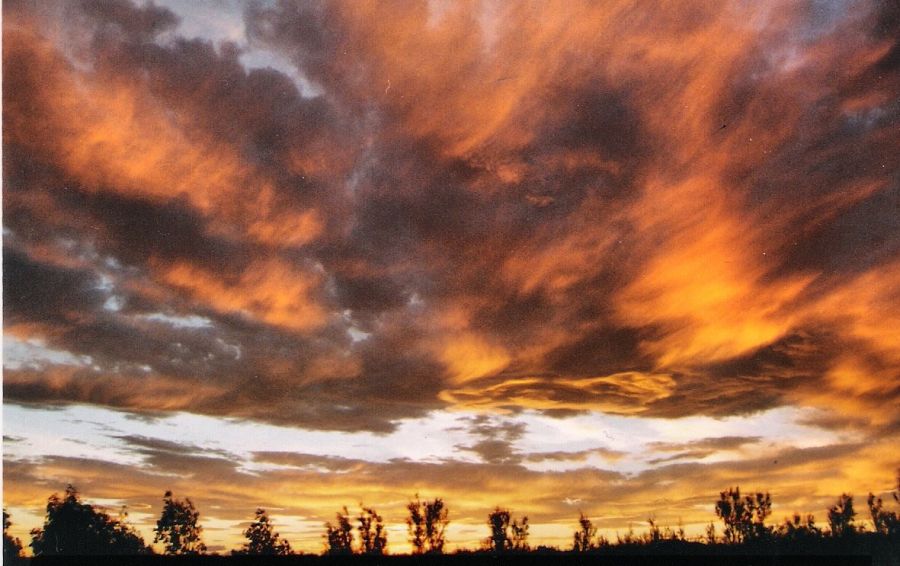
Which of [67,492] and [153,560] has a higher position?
[67,492]

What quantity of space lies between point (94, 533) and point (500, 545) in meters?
29.0

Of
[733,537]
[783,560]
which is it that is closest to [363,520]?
[733,537]

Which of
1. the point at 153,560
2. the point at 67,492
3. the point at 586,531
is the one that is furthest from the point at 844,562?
the point at 67,492

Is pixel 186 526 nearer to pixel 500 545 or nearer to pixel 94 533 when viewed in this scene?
pixel 94 533

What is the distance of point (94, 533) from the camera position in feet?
161

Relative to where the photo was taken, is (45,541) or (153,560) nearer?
(153,560)

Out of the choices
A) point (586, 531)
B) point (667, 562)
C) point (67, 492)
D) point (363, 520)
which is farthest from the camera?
point (363, 520)

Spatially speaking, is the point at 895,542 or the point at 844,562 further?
the point at 895,542

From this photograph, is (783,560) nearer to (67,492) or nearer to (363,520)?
(363,520)

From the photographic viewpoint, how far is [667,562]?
95.2 ft

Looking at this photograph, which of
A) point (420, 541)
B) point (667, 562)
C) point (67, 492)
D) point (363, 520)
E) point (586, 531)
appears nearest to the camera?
point (667, 562)

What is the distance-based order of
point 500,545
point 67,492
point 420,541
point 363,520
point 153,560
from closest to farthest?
1. point 153,560
2. point 67,492
3. point 500,545
4. point 420,541
5. point 363,520

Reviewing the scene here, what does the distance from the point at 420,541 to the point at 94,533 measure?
23.3 meters

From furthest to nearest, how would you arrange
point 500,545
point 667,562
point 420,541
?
point 420,541 < point 500,545 < point 667,562
